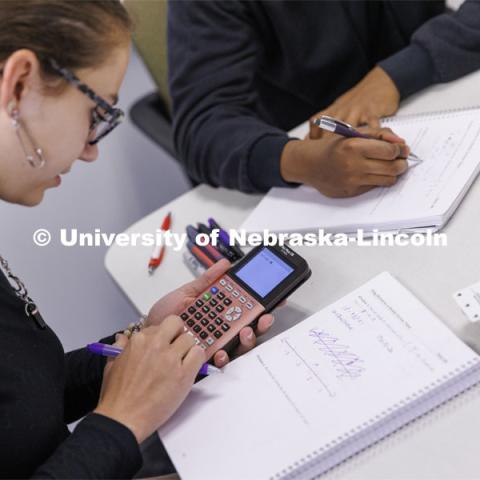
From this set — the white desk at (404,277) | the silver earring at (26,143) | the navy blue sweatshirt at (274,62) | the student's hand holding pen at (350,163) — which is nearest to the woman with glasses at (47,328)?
the silver earring at (26,143)

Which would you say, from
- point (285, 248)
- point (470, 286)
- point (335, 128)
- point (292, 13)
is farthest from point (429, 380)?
point (292, 13)

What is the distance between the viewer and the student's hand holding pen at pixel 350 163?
2.92ft

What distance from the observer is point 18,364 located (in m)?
0.71

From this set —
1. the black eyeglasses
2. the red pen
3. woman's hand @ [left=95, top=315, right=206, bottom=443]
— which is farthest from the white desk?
the black eyeglasses

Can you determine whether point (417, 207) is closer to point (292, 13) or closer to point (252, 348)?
point (252, 348)

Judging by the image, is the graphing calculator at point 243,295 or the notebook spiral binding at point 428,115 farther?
the notebook spiral binding at point 428,115

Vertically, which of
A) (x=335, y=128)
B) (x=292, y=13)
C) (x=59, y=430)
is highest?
(x=292, y=13)

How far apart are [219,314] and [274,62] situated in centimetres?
65

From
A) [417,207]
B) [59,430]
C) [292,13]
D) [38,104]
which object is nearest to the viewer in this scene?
[38,104]

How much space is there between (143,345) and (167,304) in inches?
3.9

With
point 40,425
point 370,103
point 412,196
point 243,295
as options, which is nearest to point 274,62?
point 370,103

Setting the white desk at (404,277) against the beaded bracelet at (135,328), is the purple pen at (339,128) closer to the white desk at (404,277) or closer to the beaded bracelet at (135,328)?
the white desk at (404,277)

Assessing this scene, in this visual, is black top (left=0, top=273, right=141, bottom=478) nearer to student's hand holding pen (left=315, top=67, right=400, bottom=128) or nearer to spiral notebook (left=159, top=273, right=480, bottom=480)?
spiral notebook (left=159, top=273, right=480, bottom=480)

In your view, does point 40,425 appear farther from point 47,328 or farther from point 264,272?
point 264,272
